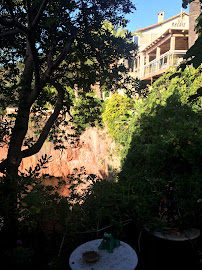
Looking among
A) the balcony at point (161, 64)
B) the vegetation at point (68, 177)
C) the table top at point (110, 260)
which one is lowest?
the table top at point (110, 260)

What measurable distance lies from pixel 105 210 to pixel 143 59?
23.0m

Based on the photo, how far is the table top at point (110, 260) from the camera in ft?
11.2

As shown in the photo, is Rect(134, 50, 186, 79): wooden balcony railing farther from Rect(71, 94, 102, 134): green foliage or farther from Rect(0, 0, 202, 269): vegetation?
Rect(0, 0, 202, 269): vegetation

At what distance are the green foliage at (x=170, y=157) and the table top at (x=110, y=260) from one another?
3.14 ft

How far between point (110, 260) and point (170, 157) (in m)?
3.47

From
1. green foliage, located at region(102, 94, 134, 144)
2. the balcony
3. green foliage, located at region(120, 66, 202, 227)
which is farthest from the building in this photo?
green foliage, located at region(120, 66, 202, 227)

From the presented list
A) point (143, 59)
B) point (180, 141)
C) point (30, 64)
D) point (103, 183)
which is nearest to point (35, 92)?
point (30, 64)

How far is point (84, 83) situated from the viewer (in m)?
7.57

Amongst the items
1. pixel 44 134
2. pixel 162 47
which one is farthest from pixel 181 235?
pixel 162 47

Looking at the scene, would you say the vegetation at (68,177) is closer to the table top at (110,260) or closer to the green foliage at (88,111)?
the green foliage at (88,111)

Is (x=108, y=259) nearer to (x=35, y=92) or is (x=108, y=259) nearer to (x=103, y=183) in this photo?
(x=103, y=183)

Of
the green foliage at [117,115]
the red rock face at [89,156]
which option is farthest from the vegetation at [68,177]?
the red rock face at [89,156]

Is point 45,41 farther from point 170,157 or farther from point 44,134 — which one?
point 170,157

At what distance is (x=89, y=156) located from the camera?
19.5 metres
